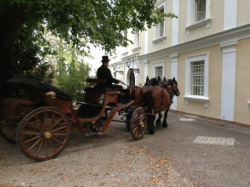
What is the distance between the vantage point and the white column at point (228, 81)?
8.46 m

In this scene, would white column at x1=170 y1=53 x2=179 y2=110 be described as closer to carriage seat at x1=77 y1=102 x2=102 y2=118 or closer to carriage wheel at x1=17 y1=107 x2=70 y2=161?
carriage seat at x1=77 y1=102 x2=102 y2=118

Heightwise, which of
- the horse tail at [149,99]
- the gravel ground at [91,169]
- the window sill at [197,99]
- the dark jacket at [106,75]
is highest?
the dark jacket at [106,75]

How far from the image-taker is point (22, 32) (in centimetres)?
806

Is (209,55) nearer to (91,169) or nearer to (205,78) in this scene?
(205,78)

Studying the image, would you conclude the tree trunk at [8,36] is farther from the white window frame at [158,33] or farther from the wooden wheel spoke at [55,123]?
the white window frame at [158,33]

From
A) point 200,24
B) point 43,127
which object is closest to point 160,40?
point 200,24

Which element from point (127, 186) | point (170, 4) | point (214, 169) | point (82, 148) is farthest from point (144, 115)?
point (170, 4)

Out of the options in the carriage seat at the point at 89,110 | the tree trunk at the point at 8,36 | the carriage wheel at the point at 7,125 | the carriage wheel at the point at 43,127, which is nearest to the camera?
the carriage wheel at the point at 43,127

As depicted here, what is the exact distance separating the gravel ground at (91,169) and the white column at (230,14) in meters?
6.39

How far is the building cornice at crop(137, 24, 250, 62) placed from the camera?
26.2 feet

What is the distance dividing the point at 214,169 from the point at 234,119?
5221mm

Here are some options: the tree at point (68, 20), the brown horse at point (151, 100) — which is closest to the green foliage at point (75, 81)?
the tree at point (68, 20)

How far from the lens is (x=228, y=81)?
28.5 ft

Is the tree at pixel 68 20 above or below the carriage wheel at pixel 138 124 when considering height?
above
